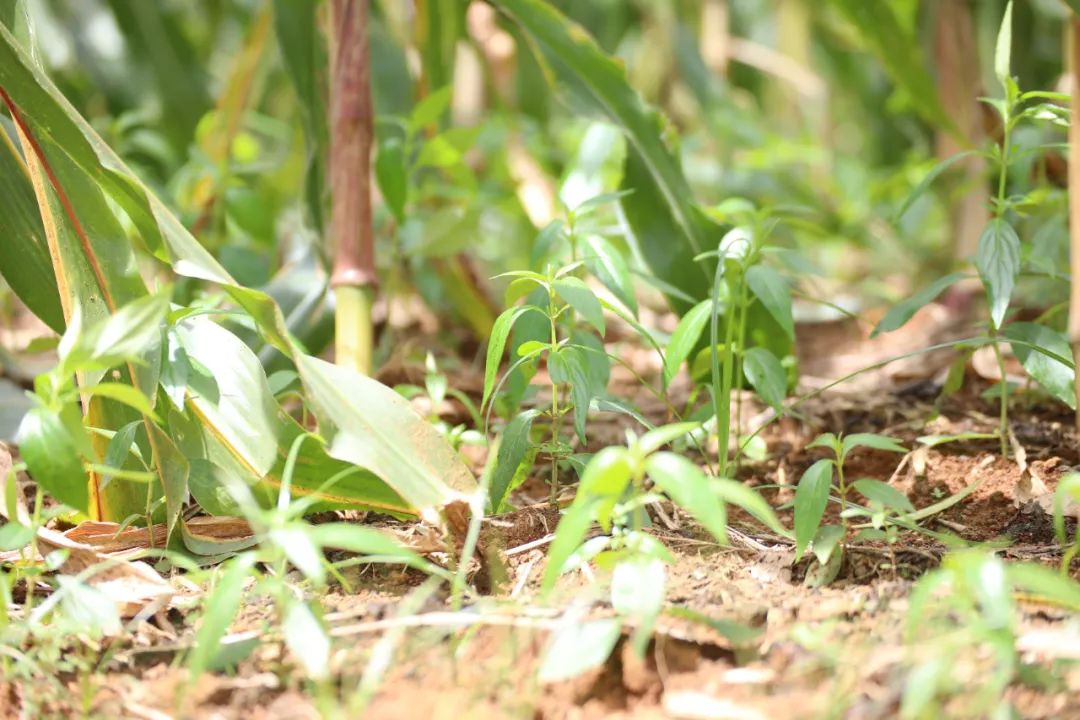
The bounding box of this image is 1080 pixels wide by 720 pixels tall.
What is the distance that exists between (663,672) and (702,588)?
3.8 inches

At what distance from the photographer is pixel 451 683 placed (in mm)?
551

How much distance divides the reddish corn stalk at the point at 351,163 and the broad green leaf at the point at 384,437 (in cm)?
27

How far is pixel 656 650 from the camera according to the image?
22.5 inches

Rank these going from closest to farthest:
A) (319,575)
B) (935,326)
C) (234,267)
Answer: (319,575) → (234,267) → (935,326)

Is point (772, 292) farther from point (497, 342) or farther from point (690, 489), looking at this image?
point (690, 489)

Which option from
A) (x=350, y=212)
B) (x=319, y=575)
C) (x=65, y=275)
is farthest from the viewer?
(x=350, y=212)

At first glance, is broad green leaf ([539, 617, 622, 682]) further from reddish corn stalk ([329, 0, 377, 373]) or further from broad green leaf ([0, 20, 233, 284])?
reddish corn stalk ([329, 0, 377, 373])

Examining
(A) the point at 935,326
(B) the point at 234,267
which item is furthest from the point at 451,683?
(A) the point at 935,326

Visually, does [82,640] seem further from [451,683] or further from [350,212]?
[350,212]

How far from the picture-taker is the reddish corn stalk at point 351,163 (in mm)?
962

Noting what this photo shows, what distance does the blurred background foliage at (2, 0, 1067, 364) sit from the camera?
45.4 inches

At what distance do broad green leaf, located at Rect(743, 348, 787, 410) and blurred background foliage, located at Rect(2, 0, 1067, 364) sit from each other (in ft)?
0.37

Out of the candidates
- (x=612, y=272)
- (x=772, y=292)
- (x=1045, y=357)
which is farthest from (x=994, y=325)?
(x=612, y=272)

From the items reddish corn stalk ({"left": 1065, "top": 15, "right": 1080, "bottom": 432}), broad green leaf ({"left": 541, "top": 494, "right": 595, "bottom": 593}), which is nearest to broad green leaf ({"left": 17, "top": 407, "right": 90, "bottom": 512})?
broad green leaf ({"left": 541, "top": 494, "right": 595, "bottom": 593})
